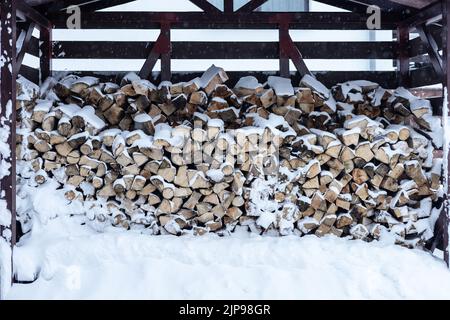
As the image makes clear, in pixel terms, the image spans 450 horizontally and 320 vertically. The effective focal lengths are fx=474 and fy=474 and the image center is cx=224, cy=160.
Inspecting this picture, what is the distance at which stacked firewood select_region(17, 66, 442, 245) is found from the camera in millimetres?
4387

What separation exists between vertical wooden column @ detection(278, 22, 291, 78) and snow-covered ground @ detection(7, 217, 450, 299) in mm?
1835

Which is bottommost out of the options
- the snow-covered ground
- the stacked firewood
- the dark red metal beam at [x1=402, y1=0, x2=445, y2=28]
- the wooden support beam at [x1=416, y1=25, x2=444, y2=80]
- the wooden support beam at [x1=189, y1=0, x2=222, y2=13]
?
the snow-covered ground

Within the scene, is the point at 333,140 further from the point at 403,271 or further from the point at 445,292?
the point at 445,292

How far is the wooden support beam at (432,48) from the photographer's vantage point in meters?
4.33

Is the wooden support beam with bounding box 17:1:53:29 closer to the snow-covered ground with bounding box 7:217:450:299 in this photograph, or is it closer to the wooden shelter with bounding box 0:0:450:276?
the wooden shelter with bounding box 0:0:450:276

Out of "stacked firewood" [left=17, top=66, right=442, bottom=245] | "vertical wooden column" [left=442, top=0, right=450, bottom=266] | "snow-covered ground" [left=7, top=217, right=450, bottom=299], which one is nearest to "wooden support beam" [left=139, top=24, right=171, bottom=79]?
"stacked firewood" [left=17, top=66, right=442, bottom=245]

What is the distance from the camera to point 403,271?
13.2ft

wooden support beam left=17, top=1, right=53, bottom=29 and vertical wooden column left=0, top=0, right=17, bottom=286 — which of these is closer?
vertical wooden column left=0, top=0, right=17, bottom=286

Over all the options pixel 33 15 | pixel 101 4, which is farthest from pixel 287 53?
pixel 33 15

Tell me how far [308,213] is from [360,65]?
15.4 feet

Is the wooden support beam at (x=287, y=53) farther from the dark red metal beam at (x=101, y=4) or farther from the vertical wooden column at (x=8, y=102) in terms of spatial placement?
the vertical wooden column at (x=8, y=102)

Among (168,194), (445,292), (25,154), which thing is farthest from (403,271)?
(25,154)

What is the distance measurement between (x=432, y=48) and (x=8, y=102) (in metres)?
3.75

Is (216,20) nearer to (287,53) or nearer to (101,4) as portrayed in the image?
(287,53)
